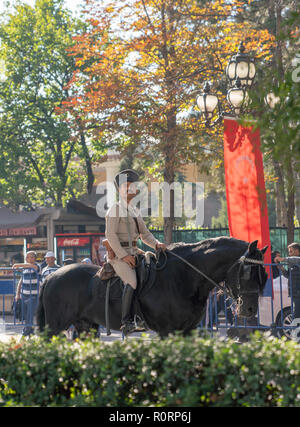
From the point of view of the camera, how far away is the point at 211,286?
8227 mm

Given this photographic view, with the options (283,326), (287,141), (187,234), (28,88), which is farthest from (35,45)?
(287,141)

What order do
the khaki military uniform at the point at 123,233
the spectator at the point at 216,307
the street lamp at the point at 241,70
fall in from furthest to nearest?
1. the street lamp at the point at 241,70
2. the spectator at the point at 216,307
3. the khaki military uniform at the point at 123,233

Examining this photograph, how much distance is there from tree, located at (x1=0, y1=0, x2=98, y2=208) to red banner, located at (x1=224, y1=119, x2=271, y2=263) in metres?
26.1

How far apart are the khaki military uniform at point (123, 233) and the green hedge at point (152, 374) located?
2724 mm

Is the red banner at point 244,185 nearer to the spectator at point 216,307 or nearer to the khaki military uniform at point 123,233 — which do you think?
the spectator at point 216,307

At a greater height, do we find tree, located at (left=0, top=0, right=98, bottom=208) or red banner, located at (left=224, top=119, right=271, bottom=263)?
tree, located at (left=0, top=0, right=98, bottom=208)

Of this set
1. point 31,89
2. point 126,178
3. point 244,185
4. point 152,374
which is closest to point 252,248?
point 126,178

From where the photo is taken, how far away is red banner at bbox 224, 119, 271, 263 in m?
12.3

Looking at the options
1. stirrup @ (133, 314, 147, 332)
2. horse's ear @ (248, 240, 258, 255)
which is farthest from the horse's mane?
stirrup @ (133, 314, 147, 332)

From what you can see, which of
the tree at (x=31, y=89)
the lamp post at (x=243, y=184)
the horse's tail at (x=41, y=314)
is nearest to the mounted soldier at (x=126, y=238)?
the horse's tail at (x=41, y=314)

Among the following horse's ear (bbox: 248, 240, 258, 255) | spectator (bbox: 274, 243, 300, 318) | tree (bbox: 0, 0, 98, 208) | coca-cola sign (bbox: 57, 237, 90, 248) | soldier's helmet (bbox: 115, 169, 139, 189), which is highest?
tree (bbox: 0, 0, 98, 208)

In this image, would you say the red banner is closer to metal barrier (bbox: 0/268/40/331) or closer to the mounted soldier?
the mounted soldier

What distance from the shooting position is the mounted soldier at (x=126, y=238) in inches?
335
